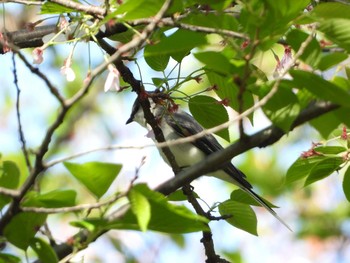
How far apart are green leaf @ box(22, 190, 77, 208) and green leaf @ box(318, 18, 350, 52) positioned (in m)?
0.84

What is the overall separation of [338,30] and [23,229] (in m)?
1.09

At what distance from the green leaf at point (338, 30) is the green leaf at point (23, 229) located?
3.32ft

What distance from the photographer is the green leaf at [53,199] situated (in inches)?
79.0

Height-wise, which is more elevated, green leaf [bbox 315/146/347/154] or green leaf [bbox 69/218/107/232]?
green leaf [bbox 69/218/107/232]

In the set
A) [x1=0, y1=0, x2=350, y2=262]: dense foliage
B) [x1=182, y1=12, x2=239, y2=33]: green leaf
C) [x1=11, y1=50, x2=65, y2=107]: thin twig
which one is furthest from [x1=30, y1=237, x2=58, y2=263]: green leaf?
[x1=182, y1=12, x2=239, y2=33]: green leaf

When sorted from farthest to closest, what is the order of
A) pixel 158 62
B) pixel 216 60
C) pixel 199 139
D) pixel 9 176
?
pixel 199 139 < pixel 158 62 < pixel 9 176 < pixel 216 60

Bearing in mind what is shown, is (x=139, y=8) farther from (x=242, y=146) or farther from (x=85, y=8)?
(x=85, y=8)

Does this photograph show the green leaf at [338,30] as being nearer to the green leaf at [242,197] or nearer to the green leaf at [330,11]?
the green leaf at [330,11]

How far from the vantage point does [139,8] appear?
2021mm

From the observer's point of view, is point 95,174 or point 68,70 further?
point 68,70

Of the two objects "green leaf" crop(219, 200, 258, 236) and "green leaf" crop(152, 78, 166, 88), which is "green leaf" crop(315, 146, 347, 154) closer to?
"green leaf" crop(219, 200, 258, 236)

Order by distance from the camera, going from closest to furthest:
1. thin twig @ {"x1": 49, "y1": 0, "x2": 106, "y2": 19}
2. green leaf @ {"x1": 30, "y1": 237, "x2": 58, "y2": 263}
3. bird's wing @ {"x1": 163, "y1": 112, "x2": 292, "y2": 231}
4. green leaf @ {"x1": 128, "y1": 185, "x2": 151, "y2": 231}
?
green leaf @ {"x1": 128, "y1": 185, "x2": 151, "y2": 231}
green leaf @ {"x1": 30, "y1": 237, "x2": 58, "y2": 263}
thin twig @ {"x1": 49, "y1": 0, "x2": 106, "y2": 19}
bird's wing @ {"x1": 163, "y1": 112, "x2": 292, "y2": 231}

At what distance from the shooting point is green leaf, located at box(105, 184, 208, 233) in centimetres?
195

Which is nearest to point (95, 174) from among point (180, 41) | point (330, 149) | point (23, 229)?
point (23, 229)
